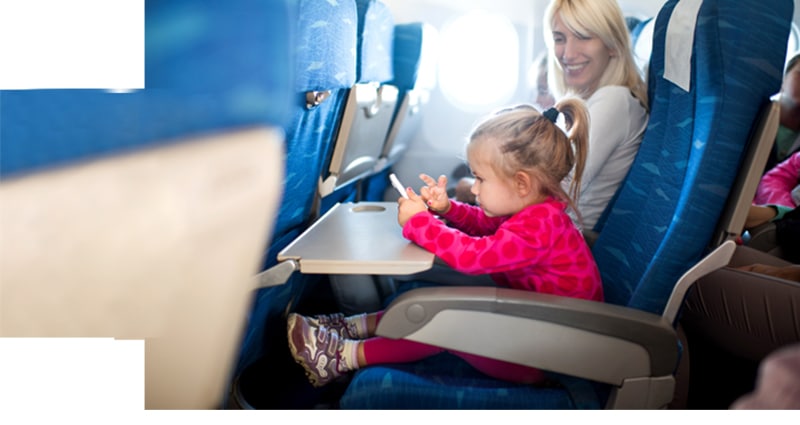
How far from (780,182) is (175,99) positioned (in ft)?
7.53

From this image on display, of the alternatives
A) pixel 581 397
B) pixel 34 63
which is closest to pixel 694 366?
pixel 581 397

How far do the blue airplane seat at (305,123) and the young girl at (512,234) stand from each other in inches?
4.9

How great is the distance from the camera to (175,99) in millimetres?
922

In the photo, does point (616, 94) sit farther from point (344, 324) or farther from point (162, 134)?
point (162, 134)

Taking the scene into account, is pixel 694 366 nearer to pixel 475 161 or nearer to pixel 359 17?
pixel 475 161

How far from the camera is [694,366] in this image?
1805 millimetres

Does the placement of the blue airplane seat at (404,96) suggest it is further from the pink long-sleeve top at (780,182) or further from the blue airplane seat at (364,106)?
the pink long-sleeve top at (780,182)

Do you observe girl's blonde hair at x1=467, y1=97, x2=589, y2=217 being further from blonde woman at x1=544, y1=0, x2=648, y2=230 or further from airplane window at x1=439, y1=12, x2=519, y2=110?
airplane window at x1=439, y1=12, x2=519, y2=110

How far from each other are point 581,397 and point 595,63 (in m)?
0.99

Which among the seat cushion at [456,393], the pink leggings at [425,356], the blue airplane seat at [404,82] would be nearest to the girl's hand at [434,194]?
the pink leggings at [425,356]

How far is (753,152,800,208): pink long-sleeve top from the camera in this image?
89.6 inches

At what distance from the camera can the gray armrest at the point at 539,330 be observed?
1.02 m

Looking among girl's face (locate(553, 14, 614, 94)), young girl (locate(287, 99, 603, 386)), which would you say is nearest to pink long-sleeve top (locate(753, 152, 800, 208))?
girl's face (locate(553, 14, 614, 94))

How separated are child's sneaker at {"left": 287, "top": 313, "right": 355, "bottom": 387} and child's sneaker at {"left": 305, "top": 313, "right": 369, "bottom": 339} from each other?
0.06 meters
